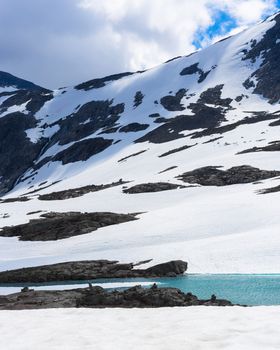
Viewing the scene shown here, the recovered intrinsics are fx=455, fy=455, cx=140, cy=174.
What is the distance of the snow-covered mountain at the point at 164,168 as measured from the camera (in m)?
47.0

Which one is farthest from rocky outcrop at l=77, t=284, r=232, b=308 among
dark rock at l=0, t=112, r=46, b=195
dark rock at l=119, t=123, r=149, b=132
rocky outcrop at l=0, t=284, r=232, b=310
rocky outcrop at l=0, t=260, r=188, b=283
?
dark rock at l=0, t=112, r=46, b=195

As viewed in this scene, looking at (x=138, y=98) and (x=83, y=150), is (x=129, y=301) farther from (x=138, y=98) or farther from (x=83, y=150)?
(x=138, y=98)

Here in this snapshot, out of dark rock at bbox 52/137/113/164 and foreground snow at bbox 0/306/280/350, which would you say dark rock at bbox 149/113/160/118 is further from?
foreground snow at bbox 0/306/280/350

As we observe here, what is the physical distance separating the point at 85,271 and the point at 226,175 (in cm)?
4507

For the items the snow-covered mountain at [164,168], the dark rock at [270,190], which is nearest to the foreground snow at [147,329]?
the snow-covered mountain at [164,168]

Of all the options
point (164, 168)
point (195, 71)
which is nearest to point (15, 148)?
point (195, 71)

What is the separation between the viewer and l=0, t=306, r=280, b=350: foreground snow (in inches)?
450

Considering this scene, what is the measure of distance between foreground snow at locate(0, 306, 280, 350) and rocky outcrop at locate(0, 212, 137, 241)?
39654 mm

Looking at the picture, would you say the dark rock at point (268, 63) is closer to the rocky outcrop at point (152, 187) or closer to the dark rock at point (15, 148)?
the dark rock at point (15, 148)

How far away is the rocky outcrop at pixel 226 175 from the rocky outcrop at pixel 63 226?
2427 centimetres

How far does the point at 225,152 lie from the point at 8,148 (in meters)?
114

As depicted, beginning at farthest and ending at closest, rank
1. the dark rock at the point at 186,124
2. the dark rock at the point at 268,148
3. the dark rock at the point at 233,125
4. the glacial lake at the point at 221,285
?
1. the dark rock at the point at 186,124
2. the dark rock at the point at 233,125
3. the dark rock at the point at 268,148
4. the glacial lake at the point at 221,285

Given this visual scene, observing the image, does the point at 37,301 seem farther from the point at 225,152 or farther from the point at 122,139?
the point at 122,139

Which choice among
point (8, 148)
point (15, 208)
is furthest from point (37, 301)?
point (8, 148)
